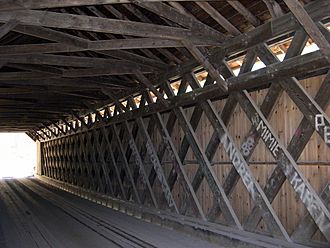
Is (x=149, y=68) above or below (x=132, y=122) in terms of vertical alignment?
above

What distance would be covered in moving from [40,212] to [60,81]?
3.63m

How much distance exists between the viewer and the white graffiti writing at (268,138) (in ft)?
18.0

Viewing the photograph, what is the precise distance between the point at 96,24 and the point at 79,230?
4.35 metres

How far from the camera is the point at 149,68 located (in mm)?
8875

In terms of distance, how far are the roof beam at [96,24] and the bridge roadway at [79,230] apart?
3355mm

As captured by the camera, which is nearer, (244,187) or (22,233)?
(244,187)

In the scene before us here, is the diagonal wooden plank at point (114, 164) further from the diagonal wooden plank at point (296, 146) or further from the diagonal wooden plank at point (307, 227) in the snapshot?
the diagonal wooden plank at point (307, 227)

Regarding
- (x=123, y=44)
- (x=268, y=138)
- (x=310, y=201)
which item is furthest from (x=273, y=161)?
(x=123, y=44)

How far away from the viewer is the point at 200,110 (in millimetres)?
7598

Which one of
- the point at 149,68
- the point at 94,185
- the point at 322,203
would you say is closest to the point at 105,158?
the point at 94,185

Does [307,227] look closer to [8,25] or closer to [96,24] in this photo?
[96,24]

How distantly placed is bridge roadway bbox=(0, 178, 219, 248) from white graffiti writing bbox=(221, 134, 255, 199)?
1.24 metres

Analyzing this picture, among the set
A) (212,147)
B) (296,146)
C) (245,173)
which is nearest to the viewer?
(296,146)

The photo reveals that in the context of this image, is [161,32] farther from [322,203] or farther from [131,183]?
[131,183]
